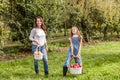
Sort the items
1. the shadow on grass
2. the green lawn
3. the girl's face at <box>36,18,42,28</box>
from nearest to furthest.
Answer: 1. the green lawn
2. the girl's face at <box>36,18,42,28</box>
3. the shadow on grass

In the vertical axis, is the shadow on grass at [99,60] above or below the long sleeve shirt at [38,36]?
below

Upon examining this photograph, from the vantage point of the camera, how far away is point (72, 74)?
11242 millimetres

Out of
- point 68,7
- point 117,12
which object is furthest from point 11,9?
point 117,12

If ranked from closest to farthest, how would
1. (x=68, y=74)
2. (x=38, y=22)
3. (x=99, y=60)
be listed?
(x=38, y=22), (x=68, y=74), (x=99, y=60)

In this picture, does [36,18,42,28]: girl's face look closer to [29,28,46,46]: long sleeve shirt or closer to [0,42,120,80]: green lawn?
[29,28,46,46]: long sleeve shirt

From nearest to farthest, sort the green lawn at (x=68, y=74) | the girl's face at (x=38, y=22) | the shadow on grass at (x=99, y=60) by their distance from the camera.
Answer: the green lawn at (x=68, y=74)
the girl's face at (x=38, y=22)
the shadow on grass at (x=99, y=60)

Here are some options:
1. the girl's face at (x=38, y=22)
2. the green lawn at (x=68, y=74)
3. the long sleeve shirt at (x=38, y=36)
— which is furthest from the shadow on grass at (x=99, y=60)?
the girl's face at (x=38, y=22)

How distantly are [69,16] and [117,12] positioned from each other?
5.46 m

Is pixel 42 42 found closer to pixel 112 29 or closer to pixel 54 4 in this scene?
pixel 54 4

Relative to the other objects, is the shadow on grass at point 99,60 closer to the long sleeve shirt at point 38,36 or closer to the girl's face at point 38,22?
the long sleeve shirt at point 38,36

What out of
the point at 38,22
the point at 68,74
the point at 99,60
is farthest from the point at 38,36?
the point at 99,60

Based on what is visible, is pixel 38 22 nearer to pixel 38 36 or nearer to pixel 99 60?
pixel 38 36

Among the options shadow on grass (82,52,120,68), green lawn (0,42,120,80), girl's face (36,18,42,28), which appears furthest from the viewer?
shadow on grass (82,52,120,68)

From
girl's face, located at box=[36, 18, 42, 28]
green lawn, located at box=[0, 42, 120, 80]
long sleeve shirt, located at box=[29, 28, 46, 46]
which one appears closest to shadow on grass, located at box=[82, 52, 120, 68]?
green lawn, located at box=[0, 42, 120, 80]
